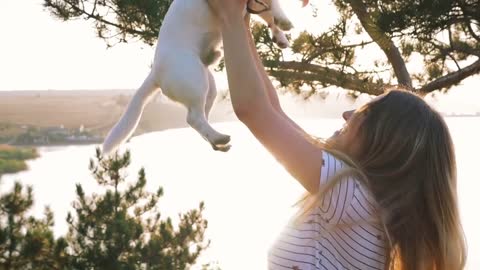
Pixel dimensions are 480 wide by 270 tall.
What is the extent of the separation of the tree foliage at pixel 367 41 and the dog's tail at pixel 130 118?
103 cm

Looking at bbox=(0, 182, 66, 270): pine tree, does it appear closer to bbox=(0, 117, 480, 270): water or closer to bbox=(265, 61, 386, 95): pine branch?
bbox=(0, 117, 480, 270): water

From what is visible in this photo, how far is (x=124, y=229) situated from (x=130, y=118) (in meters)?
2.79

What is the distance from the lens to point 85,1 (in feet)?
7.10

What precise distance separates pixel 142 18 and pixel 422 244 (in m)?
1.52

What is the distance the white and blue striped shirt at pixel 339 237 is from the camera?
785mm

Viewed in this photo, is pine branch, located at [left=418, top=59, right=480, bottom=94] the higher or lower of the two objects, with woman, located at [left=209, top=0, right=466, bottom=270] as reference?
higher

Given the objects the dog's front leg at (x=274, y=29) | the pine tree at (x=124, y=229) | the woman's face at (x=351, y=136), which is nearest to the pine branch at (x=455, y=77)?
the dog's front leg at (x=274, y=29)

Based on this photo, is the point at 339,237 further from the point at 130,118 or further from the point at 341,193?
the point at 130,118

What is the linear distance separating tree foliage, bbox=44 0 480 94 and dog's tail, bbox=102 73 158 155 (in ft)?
3.39

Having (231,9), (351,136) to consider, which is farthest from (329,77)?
(231,9)

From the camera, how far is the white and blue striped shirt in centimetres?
78

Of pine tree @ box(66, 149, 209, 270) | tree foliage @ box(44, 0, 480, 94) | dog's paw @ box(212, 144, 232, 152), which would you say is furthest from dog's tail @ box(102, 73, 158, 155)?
pine tree @ box(66, 149, 209, 270)

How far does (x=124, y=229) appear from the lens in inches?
142

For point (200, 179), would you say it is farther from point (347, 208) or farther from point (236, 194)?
point (347, 208)
